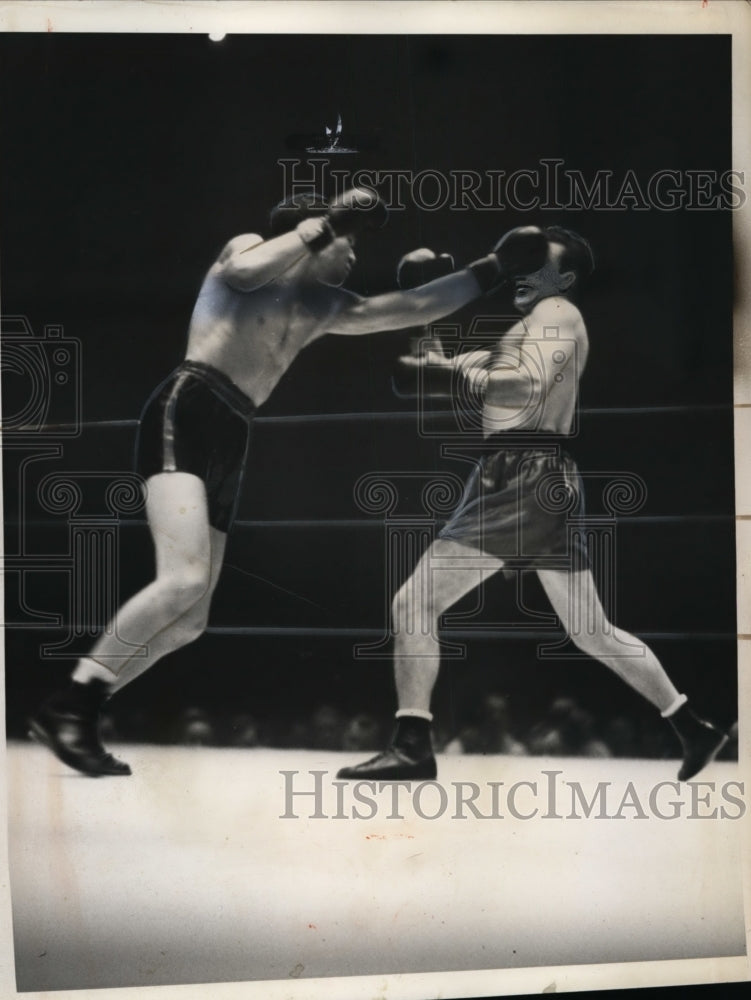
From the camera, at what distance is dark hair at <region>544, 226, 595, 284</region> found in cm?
229

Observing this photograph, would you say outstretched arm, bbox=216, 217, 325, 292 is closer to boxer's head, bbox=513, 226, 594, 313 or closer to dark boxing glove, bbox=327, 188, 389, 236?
dark boxing glove, bbox=327, 188, 389, 236

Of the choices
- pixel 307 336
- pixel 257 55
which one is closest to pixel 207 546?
pixel 307 336

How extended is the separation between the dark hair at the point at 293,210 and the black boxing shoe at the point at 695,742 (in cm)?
152

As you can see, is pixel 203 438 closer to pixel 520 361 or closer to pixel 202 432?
pixel 202 432

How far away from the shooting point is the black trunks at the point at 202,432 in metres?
2.24

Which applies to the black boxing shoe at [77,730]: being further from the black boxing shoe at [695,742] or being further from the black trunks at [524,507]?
the black boxing shoe at [695,742]

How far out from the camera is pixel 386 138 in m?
2.26

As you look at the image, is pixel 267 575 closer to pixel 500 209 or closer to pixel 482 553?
pixel 482 553

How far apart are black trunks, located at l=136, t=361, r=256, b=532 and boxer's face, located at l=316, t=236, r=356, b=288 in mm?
343

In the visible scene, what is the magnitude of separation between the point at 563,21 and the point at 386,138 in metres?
0.52

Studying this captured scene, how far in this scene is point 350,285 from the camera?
2268 mm

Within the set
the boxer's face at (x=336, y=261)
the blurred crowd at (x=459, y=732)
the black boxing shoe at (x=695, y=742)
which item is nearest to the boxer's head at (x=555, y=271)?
the boxer's face at (x=336, y=261)

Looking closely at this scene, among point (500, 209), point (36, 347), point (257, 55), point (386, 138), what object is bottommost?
point (36, 347)

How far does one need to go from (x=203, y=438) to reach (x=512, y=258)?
2.82 feet
